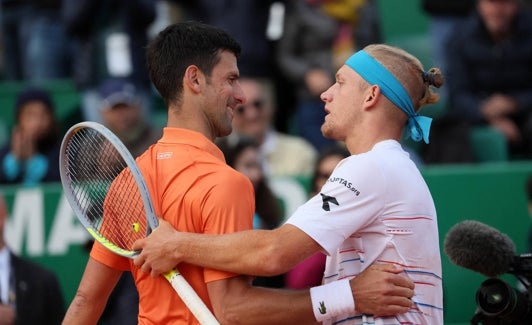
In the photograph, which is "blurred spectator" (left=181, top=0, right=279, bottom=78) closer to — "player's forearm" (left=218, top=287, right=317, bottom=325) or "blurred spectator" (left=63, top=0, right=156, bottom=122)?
"blurred spectator" (left=63, top=0, right=156, bottom=122)

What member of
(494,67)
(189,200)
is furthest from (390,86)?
(494,67)

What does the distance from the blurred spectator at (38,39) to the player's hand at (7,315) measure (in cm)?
413

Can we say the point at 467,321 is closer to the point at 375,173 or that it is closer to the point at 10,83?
the point at 375,173

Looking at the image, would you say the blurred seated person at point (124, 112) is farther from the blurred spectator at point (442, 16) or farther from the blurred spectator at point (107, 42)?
the blurred spectator at point (442, 16)

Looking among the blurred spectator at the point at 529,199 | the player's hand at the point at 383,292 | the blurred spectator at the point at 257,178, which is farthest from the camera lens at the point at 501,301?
the blurred spectator at the point at 257,178

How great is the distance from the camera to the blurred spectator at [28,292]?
7.36 meters

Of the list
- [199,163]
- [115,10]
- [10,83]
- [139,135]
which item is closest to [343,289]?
[199,163]

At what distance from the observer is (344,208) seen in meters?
3.96

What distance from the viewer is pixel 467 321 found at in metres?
7.51

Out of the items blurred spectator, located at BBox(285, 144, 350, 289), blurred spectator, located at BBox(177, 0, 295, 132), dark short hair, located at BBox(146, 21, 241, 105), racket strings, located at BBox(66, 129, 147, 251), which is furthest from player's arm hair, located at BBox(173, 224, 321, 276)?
blurred spectator, located at BBox(177, 0, 295, 132)

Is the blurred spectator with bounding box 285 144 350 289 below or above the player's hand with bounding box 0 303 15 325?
above

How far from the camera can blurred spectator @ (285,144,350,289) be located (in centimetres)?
638

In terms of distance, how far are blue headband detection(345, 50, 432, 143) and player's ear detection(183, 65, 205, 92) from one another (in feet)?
1.80

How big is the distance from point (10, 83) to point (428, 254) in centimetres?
796
